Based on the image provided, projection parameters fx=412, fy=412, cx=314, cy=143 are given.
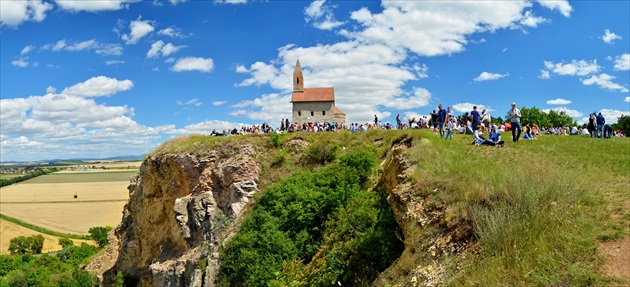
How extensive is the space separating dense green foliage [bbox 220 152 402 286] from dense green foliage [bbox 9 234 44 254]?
2314 inches

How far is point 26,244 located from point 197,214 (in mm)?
55175

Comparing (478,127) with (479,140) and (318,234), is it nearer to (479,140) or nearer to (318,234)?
(479,140)

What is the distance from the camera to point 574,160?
13.8 m

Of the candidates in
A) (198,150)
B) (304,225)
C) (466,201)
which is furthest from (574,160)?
(198,150)

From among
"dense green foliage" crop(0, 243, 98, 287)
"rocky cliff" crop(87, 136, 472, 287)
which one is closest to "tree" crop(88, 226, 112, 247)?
"dense green foliage" crop(0, 243, 98, 287)

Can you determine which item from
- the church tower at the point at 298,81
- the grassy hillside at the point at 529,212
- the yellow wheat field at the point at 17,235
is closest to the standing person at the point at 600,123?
the grassy hillside at the point at 529,212

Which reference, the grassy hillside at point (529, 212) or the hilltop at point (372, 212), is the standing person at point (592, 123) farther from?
the grassy hillside at point (529, 212)

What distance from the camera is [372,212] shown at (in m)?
14.9

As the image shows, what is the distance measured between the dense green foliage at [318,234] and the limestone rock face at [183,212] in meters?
2.02

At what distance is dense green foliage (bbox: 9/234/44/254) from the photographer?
6109 cm

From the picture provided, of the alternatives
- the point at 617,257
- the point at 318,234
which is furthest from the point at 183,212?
the point at 617,257

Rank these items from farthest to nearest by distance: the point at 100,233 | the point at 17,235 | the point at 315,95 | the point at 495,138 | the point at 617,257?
the point at 17,235 → the point at 100,233 → the point at 315,95 → the point at 495,138 → the point at 617,257

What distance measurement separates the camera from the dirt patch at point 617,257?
20.5 ft

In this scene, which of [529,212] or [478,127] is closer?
[529,212]
